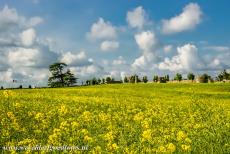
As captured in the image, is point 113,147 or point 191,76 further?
point 191,76

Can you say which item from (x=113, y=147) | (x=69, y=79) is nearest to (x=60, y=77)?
(x=69, y=79)

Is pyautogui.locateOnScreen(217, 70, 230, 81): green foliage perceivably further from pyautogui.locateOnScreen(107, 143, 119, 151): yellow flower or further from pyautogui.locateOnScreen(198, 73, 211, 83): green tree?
pyautogui.locateOnScreen(107, 143, 119, 151): yellow flower

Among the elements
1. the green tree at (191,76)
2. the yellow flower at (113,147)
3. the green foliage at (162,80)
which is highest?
the green tree at (191,76)

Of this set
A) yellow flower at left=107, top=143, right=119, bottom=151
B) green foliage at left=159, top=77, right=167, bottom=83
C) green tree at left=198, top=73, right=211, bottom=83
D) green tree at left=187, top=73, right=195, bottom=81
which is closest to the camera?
yellow flower at left=107, top=143, right=119, bottom=151

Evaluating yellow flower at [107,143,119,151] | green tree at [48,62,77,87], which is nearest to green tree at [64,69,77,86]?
green tree at [48,62,77,87]

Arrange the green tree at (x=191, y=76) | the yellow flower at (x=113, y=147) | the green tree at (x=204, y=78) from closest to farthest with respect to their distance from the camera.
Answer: the yellow flower at (x=113, y=147), the green tree at (x=204, y=78), the green tree at (x=191, y=76)

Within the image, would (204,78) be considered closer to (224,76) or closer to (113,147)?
(224,76)

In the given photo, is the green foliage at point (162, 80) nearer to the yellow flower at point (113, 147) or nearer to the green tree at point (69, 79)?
the green tree at point (69, 79)

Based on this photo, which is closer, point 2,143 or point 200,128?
point 2,143

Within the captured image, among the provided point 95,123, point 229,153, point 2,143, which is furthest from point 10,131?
point 229,153

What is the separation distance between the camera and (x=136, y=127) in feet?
51.6

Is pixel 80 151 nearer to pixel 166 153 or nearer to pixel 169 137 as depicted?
pixel 166 153

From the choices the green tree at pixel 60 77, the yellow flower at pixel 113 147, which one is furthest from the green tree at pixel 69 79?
the yellow flower at pixel 113 147

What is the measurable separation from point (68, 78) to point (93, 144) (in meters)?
132
